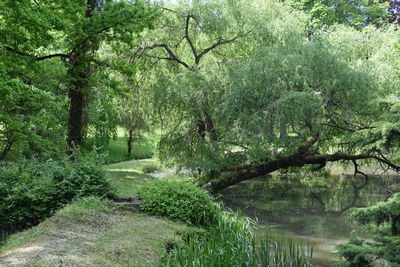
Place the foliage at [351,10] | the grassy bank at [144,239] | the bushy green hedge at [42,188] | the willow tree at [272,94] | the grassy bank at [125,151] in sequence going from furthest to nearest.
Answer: the foliage at [351,10] → the grassy bank at [125,151] → the willow tree at [272,94] → the bushy green hedge at [42,188] → the grassy bank at [144,239]

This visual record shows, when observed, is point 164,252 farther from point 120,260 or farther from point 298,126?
point 298,126

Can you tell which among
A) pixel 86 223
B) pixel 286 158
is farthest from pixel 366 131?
pixel 286 158

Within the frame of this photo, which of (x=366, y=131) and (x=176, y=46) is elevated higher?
(x=176, y=46)

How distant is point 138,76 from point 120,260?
11532 millimetres

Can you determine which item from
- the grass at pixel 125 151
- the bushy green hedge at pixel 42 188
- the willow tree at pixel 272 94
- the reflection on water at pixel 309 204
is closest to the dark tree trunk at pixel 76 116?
the willow tree at pixel 272 94

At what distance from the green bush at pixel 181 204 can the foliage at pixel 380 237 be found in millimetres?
2138

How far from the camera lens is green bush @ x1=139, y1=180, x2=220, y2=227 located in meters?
7.73

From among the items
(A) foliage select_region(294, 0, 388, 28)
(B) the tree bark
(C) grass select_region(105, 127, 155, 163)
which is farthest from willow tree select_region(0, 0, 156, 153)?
(A) foliage select_region(294, 0, 388, 28)

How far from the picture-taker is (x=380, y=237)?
664 centimetres

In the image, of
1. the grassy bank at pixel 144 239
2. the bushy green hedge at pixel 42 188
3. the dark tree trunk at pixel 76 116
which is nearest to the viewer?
the grassy bank at pixel 144 239

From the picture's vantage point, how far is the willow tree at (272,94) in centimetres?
1255

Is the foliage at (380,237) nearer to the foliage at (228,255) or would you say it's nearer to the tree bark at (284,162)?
the foliage at (228,255)

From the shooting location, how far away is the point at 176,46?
1598cm

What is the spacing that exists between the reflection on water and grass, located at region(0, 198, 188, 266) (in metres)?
2.42
